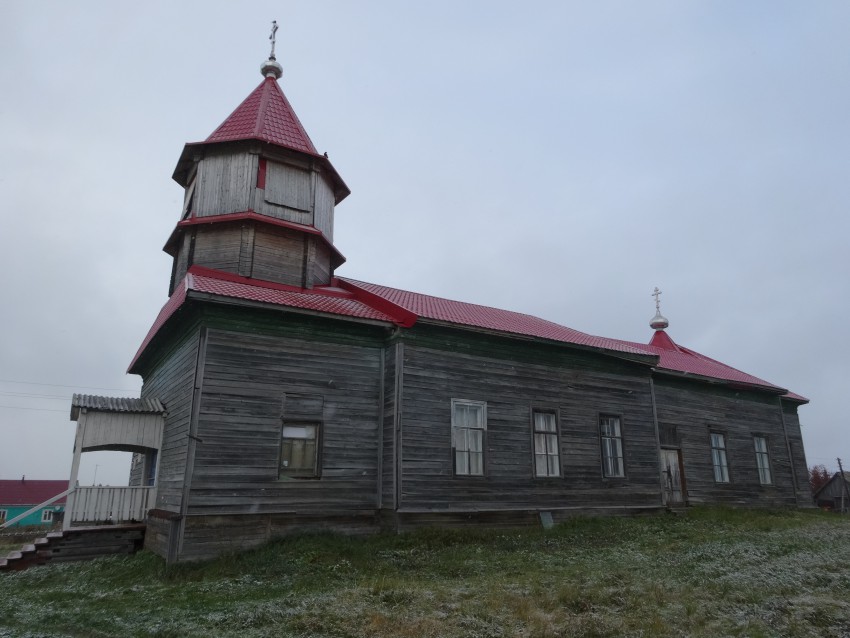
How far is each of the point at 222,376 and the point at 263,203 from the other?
5.33m

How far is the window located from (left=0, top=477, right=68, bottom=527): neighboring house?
2003 inches

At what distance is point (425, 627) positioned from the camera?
7762 millimetres

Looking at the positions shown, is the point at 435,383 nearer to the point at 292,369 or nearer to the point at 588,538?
the point at 292,369

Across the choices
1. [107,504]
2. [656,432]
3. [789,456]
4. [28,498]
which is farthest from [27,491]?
[789,456]

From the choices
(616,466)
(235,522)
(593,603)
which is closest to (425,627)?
(593,603)

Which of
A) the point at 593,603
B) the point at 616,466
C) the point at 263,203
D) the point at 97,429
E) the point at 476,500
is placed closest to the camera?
the point at 593,603

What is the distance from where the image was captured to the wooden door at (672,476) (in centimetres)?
2025

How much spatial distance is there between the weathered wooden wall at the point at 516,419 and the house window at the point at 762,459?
710 centimetres

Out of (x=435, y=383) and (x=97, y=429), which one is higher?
(x=435, y=383)

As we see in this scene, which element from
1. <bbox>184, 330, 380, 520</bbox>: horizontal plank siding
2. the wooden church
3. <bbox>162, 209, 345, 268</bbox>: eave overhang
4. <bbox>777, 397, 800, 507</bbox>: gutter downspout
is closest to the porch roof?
the wooden church

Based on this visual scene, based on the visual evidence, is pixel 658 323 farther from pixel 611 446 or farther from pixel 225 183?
pixel 225 183

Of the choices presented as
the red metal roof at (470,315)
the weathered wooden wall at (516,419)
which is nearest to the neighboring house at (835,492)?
the weathered wooden wall at (516,419)

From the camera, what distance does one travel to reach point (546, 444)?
1666 centimetres

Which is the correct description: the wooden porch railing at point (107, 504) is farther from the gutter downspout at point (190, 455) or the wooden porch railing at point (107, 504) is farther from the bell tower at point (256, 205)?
the bell tower at point (256, 205)
